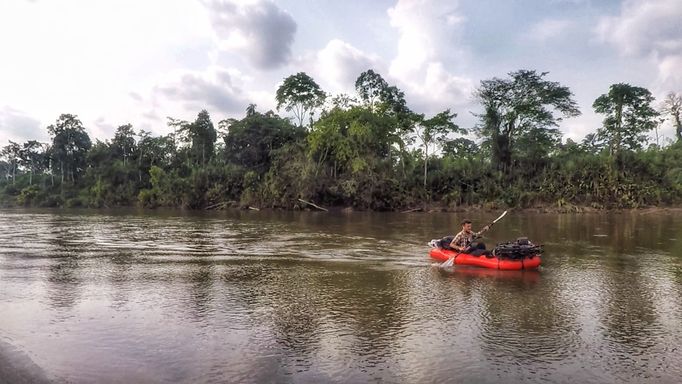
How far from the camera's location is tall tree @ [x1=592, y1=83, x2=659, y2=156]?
38219 mm

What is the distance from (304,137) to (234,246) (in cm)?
3077

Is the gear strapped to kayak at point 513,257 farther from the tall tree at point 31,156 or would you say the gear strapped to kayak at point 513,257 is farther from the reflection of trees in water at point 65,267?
the tall tree at point 31,156

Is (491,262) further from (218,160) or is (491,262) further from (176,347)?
(218,160)

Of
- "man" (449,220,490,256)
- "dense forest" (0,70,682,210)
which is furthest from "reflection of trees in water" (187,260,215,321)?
"dense forest" (0,70,682,210)

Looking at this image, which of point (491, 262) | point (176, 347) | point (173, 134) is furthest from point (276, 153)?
point (176, 347)

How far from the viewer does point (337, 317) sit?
25.0 feet

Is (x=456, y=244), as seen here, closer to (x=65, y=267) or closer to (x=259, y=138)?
(x=65, y=267)

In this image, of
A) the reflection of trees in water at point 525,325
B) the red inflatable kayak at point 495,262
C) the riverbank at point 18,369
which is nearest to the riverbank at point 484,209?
the red inflatable kayak at point 495,262

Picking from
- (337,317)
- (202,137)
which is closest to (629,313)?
(337,317)

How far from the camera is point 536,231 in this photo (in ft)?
69.7

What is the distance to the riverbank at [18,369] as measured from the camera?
5.20 metres

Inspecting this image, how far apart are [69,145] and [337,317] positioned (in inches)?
2604

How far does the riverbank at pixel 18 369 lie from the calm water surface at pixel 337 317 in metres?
0.08

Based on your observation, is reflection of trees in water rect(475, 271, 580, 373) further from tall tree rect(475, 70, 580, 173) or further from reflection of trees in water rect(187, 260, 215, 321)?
tall tree rect(475, 70, 580, 173)
